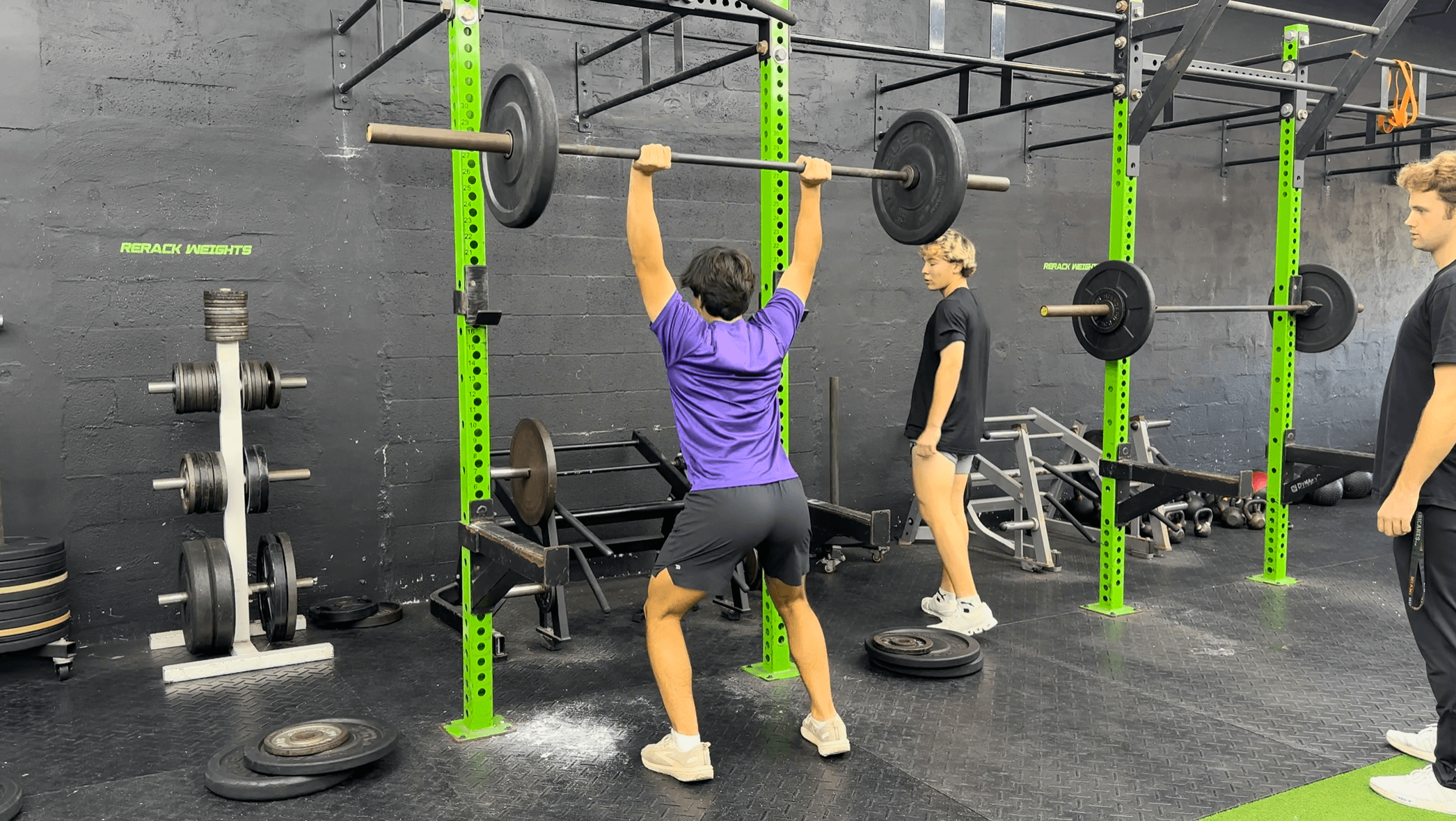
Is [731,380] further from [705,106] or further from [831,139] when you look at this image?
[831,139]

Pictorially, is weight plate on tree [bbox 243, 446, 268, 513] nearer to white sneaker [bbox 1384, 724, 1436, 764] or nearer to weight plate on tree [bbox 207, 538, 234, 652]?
weight plate on tree [bbox 207, 538, 234, 652]

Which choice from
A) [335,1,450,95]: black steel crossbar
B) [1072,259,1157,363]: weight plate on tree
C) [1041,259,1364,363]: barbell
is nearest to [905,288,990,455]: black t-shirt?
[1041,259,1364,363]: barbell

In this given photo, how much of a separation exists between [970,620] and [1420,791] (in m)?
1.58

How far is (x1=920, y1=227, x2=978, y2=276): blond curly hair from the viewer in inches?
147

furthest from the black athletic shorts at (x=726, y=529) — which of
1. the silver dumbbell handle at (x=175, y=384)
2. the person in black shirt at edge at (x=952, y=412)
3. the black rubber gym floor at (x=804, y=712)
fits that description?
the silver dumbbell handle at (x=175, y=384)

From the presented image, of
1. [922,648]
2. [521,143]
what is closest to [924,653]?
[922,648]

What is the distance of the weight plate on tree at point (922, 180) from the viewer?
2.87 meters

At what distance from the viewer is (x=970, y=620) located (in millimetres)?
3754

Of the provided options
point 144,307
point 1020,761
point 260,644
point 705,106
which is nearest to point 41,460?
point 144,307

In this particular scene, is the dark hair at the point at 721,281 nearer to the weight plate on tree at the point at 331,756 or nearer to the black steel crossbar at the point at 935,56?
the black steel crossbar at the point at 935,56

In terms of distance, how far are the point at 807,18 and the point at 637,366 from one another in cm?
186

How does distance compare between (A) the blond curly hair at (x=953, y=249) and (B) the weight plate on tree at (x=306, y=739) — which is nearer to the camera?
(B) the weight plate on tree at (x=306, y=739)

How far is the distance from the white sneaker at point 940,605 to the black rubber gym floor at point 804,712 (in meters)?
0.09

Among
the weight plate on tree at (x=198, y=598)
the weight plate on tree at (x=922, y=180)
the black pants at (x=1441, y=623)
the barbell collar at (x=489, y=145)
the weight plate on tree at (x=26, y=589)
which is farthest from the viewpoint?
the weight plate on tree at (x=198, y=598)
